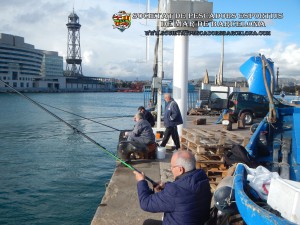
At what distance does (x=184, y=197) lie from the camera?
3.36m

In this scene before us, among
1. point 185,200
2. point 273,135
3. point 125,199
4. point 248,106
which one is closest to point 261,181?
point 185,200

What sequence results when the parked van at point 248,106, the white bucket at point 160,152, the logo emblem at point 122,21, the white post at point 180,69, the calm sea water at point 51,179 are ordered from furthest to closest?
the parked van at point 248,106
the logo emblem at point 122,21
the white post at point 180,69
the white bucket at point 160,152
the calm sea water at point 51,179

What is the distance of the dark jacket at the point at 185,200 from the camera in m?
3.37

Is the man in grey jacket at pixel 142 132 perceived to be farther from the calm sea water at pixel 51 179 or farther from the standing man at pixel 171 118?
the calm sea water at pixel 51 179

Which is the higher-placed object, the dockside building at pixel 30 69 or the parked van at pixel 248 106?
the dockside building at pixel 30 69

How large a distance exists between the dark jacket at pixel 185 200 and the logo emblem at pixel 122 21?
12022 mm

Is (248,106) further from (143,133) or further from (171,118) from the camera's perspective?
(143,133)

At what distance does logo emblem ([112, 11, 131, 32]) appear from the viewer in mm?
14523

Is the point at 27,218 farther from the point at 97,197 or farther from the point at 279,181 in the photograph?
the point at 279,181

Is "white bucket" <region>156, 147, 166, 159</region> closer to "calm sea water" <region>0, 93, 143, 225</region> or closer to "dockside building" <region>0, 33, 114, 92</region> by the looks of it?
"calm sea water" <region>0, 93, 143, 225</region>

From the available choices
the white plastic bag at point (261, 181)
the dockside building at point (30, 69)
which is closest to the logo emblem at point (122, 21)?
the white plastic bag at point (261, 181)

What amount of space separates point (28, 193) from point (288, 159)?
773 centimetres

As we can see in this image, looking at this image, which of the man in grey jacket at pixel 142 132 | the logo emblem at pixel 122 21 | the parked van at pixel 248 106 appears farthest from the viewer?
the parked van at pixel 248 106

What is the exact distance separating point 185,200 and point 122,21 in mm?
12396
